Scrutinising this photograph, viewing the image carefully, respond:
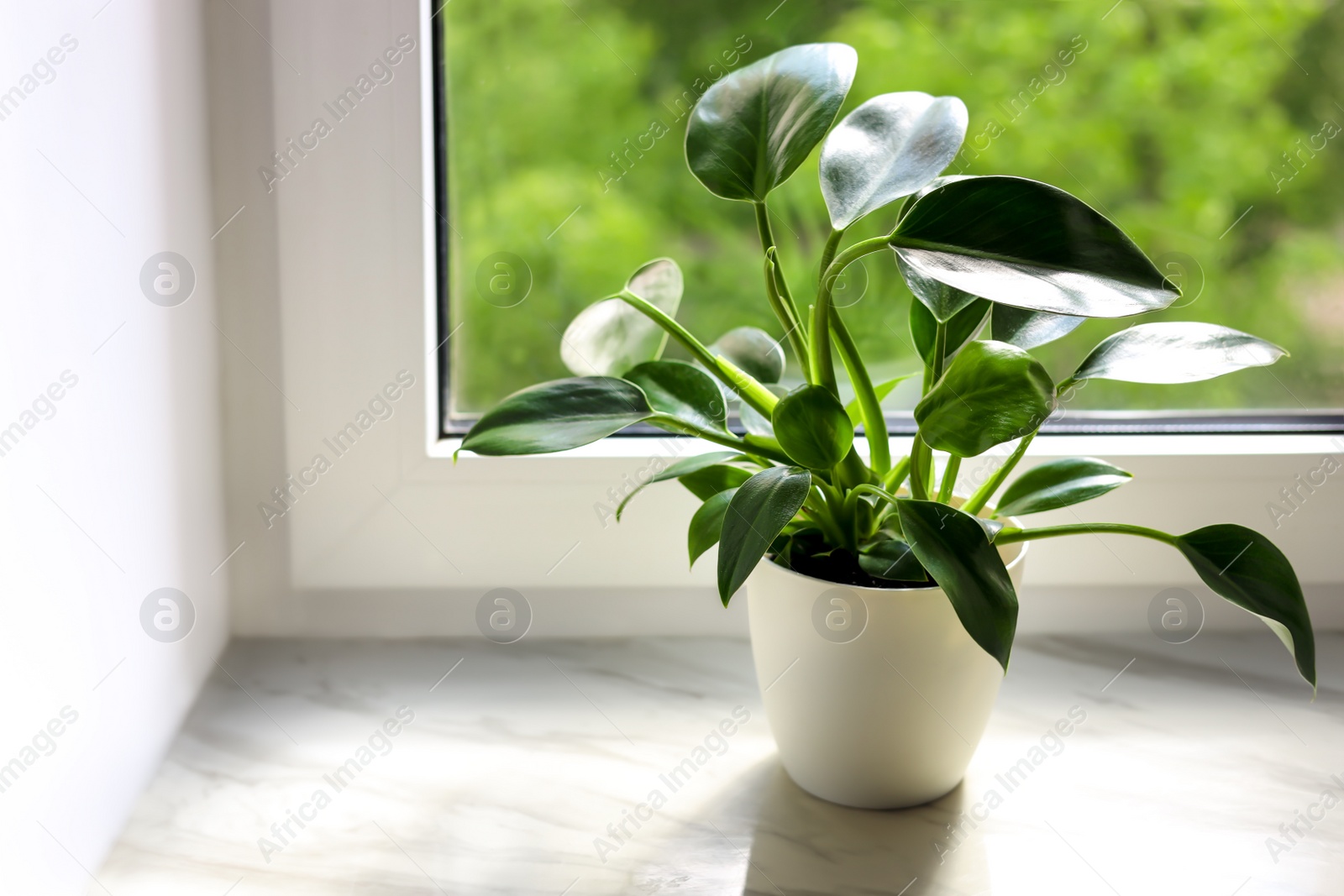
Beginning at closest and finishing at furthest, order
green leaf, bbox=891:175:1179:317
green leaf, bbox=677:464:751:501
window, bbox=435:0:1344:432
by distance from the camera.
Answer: green leaf, bbox=891:175:1179:317 → green leaf, bbox=677:464:751:501 → window, bbox=435:0:1344:432

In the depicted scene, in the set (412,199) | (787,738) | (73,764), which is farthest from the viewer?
(412,199)

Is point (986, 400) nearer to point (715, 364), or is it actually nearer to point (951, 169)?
point (715, 364)

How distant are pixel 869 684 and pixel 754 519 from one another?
5.5 inches

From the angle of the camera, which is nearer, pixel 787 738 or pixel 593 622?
pixel 787 738

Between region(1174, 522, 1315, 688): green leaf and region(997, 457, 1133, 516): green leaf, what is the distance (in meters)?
0.06

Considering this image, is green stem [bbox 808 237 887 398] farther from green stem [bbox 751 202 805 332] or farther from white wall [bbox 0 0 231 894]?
white wall [bbox 0 0 231 894]

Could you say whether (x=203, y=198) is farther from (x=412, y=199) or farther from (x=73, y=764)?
(x=73, y=764)

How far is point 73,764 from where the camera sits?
54cm

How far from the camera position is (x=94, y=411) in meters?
0.56

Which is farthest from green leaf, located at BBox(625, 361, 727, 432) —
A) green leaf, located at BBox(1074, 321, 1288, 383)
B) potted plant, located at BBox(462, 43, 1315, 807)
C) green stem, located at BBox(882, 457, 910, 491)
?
green leaf, located at BBox(1074, 321, 1288, 383)

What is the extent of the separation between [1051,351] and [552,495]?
45cm

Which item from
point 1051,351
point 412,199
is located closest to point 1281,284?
point 1051,351

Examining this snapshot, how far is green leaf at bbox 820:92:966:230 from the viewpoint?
524mm

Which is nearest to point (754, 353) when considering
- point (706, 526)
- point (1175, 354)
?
point (706, 526)
